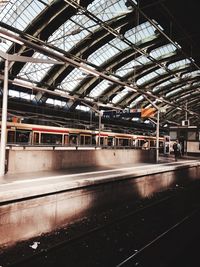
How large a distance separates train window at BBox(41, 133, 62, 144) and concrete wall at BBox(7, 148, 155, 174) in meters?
5.52

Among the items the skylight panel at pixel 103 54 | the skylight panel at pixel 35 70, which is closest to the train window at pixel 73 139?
the skylight panel at pixel 35 70

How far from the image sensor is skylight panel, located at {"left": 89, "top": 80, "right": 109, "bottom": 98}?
38750 mm

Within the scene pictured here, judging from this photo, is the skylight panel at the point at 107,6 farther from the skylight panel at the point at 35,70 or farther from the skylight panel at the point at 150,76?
the skylight panel at the point at 150,76

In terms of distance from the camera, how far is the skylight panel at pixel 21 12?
2190 centimetres

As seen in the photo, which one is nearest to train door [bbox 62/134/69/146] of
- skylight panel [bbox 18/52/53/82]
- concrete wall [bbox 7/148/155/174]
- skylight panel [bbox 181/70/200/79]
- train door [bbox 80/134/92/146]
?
train door [bbox 80/134/92/146]

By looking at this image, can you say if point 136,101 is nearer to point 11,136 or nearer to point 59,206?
point 11,136

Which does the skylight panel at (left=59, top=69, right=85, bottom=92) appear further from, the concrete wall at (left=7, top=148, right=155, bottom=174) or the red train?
the concrete wall at (left=7, top=148, right=155, bottom=174)

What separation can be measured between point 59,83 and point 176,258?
27384 mm

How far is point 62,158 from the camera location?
11.9 meters

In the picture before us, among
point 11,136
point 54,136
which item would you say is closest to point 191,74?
point 54,136

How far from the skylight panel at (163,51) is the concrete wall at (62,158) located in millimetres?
16169

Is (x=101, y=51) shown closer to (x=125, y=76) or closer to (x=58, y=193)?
(x=125, y=76)

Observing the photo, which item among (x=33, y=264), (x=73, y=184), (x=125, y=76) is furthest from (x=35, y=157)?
(x=125, y=76)

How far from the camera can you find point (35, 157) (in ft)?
34.6
